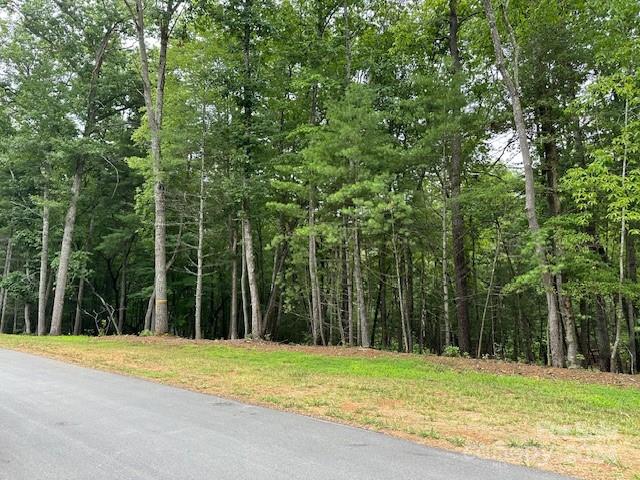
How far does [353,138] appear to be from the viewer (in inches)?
500

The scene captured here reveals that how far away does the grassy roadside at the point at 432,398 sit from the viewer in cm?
465

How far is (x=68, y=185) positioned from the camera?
2227 centimetres

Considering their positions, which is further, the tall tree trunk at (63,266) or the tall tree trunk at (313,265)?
the tall tree trunk at (63,266)

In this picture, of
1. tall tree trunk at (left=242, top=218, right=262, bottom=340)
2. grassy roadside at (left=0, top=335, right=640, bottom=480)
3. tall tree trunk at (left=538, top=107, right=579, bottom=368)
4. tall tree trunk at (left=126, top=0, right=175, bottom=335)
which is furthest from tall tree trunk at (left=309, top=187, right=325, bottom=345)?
tall tree trunk at (left=538, top=107, right=579, bottom=368)

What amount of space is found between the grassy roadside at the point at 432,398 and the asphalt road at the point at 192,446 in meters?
0.55

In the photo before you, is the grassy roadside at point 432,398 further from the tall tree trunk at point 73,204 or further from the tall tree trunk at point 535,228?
the tall tree trunk at point 73,204

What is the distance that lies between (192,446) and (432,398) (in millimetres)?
4030

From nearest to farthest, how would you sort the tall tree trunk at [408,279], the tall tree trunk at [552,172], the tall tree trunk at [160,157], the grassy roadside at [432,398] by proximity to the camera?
1. the grassy roadside at [432,398]
2. the tall tree trunk at [552,172]
3. the tall tree trunk at [160,157]
4. the tall tree trunk at [408,279]

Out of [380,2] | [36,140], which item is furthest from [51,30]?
[380,2]

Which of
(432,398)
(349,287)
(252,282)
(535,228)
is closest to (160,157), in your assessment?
(252,282)

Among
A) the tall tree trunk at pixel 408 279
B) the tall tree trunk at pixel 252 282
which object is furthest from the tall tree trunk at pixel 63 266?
the tall tree trunk at pixel 408 279

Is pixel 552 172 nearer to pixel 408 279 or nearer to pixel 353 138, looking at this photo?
pixel 353 138

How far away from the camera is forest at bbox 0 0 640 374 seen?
12.0 meters

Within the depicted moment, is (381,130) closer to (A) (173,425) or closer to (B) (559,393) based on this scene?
(B) (559,393)
